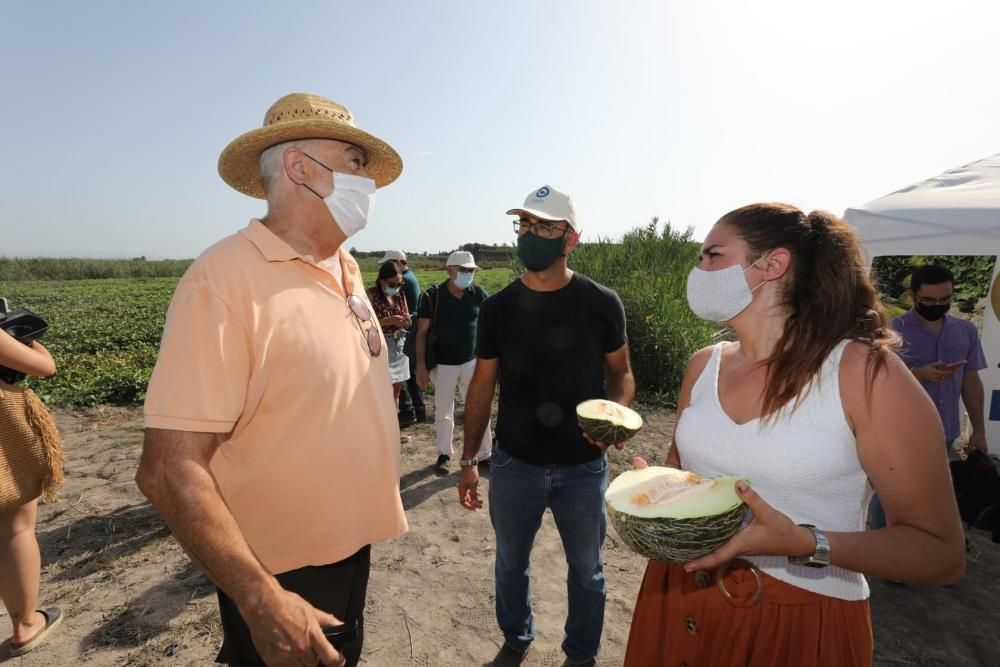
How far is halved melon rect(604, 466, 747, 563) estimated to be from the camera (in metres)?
1.48

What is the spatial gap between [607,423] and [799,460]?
1.11 m

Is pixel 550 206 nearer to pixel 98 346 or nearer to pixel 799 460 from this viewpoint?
pixel 799 460

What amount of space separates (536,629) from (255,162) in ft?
11.7

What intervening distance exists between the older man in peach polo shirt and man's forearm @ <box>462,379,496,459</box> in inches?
42.3

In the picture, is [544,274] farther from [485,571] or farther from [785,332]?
[485,571]

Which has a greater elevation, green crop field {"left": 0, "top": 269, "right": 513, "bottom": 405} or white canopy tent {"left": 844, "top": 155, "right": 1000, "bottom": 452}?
white canopy tent {"left": 844, "top": 155, "right": 1000, "bottom": 452}

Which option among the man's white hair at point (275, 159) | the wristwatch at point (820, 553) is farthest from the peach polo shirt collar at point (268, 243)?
the wristwatch at point (820, 553)

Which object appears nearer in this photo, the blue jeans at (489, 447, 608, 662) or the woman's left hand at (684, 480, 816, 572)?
the woman's left hand at (684, 480, 816, 572)

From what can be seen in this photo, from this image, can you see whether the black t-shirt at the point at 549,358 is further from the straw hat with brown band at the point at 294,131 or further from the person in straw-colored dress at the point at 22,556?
the person in straw-colored dress at the point at 22,556

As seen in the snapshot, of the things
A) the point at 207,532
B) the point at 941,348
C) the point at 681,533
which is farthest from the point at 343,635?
the point at 941,348

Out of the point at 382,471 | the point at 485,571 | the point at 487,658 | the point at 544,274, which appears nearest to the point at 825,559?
the point at 382,471

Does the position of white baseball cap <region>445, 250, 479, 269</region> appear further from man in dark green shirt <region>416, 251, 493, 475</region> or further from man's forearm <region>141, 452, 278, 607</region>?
man's forearm <region>141, 452, 278, 607</region>

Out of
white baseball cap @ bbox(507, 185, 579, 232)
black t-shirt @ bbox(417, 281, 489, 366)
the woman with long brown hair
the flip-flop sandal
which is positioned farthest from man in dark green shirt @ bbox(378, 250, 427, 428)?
the woman with long brown hair

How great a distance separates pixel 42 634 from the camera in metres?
3.43
